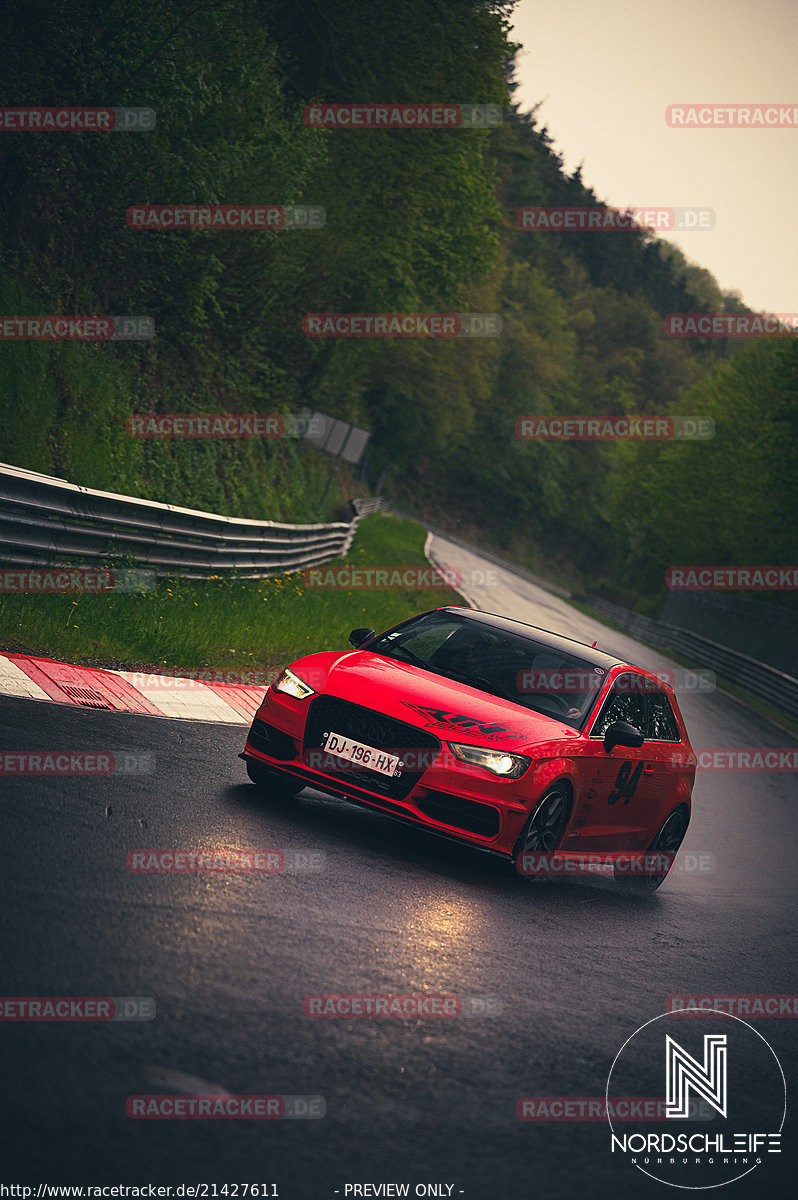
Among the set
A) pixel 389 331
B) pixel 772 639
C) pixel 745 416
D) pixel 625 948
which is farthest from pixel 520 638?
pixel 745 416

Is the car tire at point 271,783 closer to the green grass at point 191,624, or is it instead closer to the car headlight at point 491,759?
the car headlight at point 491,759

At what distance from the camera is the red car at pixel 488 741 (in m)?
7.45

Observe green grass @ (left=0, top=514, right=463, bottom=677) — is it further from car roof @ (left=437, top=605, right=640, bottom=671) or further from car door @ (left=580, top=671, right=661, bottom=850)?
car door @ (left=580, top=671, right=661, bottom=850)

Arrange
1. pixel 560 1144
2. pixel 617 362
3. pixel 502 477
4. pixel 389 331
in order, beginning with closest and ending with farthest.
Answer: pixel 560 1144 → pixel 389 331 → pixel 502 477 → pixel 617 362

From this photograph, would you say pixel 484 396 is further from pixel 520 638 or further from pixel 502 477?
pixel 520 638

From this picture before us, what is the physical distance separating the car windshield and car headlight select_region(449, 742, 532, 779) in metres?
0.91

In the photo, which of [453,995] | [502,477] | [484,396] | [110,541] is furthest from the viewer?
[502,477]

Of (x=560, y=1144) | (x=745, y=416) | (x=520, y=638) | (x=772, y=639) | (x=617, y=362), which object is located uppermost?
(x=617, y=362)

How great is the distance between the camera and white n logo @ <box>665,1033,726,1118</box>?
475 cm

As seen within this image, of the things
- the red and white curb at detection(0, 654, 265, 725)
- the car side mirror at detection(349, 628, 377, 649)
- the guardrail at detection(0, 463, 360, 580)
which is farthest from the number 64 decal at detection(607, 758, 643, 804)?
the guardrail at detection(0, 463, 360, 580)

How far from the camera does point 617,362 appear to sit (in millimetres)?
128750

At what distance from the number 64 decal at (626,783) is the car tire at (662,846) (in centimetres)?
76

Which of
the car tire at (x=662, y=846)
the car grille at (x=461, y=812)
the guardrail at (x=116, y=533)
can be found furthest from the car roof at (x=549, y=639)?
the guardrail at (x=116, y=533)

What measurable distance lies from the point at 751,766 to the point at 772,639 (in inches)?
821
